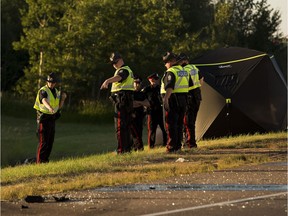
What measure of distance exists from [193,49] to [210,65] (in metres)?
28.8

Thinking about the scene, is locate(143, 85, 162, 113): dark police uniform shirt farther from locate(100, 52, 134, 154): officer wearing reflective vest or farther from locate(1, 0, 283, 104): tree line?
locate(1, 0, 283, 104): tree line

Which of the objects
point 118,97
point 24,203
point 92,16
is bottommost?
point 24,203

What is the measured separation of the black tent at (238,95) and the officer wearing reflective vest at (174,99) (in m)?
5.50

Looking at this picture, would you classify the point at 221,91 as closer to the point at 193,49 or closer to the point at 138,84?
the point at 138,84

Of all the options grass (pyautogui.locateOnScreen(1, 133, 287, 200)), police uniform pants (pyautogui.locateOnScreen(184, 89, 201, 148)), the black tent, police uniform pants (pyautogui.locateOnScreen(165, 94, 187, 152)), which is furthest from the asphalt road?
the black tent

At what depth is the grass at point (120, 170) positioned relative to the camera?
9.09m

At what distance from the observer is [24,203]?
8180mm

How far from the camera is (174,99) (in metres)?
12.8

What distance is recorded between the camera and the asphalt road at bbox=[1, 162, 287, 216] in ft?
24.2

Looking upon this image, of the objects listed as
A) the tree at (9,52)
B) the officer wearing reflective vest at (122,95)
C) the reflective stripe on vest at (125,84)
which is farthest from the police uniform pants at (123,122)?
the tree at (9,52)

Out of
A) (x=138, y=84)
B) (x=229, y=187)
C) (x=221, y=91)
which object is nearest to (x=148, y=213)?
(x=229, y=187)

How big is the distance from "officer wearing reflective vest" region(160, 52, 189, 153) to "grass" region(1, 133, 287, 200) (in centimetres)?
43

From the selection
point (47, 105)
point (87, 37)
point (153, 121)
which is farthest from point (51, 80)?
point (87, 37)

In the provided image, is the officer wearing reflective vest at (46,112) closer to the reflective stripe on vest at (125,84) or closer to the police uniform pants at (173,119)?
the reflective stripe on vest at (125,84)
